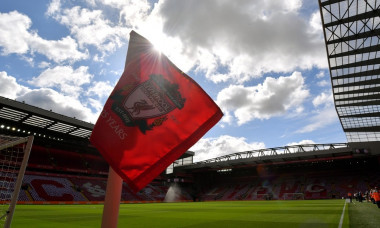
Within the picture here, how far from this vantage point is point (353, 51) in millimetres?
21016

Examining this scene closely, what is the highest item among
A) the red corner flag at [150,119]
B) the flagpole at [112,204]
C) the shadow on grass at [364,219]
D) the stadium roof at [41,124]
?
the stadium roof at [41,124]

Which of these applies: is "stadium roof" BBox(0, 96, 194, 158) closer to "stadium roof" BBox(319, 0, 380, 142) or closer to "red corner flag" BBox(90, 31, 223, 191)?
"red corner flag" BBox(90, 31, 223, 191)

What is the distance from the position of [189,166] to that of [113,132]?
57042mm

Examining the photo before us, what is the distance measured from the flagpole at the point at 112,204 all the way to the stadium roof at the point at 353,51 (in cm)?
1987

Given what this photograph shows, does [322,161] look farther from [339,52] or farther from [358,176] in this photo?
[339,52]

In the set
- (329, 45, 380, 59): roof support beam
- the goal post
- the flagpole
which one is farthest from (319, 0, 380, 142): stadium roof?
the flagpole

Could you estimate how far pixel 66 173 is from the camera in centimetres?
4128

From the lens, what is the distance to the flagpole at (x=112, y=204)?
2.27 m

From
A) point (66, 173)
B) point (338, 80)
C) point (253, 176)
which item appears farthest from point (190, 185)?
point (338, 80)

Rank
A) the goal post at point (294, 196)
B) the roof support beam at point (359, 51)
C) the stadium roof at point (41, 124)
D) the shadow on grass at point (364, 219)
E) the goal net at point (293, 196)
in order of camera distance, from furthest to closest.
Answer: the goal net at point (293, 196) → the goal post at point (294, 196) → the stadium roof at point (41, 124) → the roof support beam at point (359, 51) → the shadow on grass at point (364, 219)

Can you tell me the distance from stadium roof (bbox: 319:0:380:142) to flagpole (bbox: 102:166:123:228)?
19.9 m

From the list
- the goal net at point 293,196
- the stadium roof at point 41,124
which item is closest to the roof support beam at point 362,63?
the goal net at point 293,196

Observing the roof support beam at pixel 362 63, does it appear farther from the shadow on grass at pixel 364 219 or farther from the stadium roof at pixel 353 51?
the shadow on grass at pixel 364 219

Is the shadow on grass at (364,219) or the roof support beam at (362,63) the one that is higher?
the roof support beam at (362,63)
